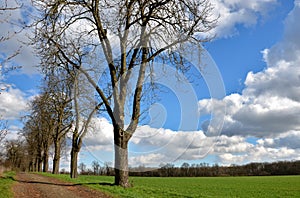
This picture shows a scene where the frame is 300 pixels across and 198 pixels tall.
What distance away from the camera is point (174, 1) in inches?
672

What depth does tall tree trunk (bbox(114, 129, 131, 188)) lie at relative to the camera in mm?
16609

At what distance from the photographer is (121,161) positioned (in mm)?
16828

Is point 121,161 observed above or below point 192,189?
above

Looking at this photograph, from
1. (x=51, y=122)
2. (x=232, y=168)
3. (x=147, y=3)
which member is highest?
(x=147, y=3)

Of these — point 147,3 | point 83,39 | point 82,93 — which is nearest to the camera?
point 147,3

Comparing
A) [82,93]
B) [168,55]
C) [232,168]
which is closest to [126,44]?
[168,55]

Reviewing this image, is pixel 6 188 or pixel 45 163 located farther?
pixel 45 163

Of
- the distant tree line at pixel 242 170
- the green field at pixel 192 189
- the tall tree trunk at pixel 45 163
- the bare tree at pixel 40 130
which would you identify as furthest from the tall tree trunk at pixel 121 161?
the distant tree line at pixel 242 170

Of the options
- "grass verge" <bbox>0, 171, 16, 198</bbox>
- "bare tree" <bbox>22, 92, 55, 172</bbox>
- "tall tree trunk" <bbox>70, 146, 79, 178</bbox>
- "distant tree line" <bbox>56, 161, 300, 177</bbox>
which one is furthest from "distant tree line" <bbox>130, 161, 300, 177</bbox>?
"grass verge" <bbox>0, 171, 16, 198</bbox>

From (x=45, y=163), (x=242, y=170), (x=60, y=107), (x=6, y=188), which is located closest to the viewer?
(x=6, y=188)

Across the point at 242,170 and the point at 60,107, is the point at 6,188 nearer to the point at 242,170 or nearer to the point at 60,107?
the point at 60,107

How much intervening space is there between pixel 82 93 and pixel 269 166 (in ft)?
362

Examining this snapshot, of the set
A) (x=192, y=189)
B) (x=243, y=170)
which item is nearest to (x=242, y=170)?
(x=243, y=170)

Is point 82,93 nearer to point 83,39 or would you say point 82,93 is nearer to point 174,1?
point 83,39
